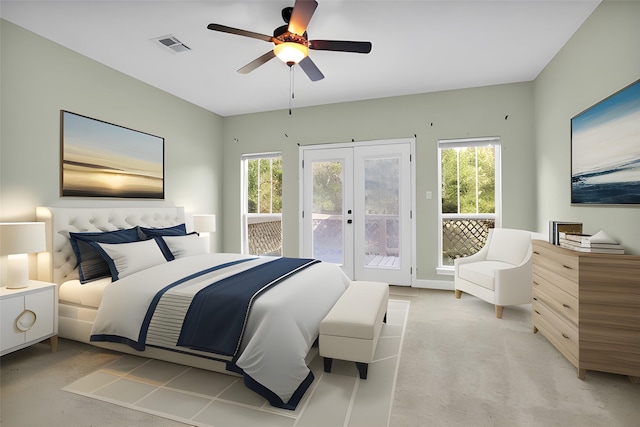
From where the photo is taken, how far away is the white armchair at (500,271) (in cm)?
324

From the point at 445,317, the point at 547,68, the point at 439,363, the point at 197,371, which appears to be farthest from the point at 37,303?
the point at 547,68

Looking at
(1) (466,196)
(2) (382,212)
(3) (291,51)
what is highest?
(3) (291,51)

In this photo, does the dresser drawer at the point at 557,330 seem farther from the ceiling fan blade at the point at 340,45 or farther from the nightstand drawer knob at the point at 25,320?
the nightstand drawer knob at the point at 25,320

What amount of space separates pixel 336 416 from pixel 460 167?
12.2ft

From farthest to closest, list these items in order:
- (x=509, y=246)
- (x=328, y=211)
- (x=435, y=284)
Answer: (x=328, y=211), (x=435, y=284), (x=509, y=246)

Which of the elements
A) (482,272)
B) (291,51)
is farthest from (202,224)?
(482,272)

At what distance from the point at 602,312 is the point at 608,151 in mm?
1225

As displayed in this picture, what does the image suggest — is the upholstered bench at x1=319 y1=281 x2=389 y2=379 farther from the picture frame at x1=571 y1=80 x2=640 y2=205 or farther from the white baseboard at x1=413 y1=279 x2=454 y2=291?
the white baseboard at x1=413 y1=279 x2=454 y2=291

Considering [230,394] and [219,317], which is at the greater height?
[219,317]

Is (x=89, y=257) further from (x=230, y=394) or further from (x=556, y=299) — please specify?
(x=556, y=299)

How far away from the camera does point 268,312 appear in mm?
1925

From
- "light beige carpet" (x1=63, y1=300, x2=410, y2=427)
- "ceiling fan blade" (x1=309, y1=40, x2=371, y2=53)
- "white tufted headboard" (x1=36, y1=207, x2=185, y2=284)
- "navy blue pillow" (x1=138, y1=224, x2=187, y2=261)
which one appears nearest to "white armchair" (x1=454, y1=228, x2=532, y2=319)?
"light beige carpet" (x1=63, y1=300, x2=410, y2=427)

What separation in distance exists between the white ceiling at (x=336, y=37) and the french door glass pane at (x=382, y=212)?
1.10 meters

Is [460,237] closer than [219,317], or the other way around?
[219,317]
